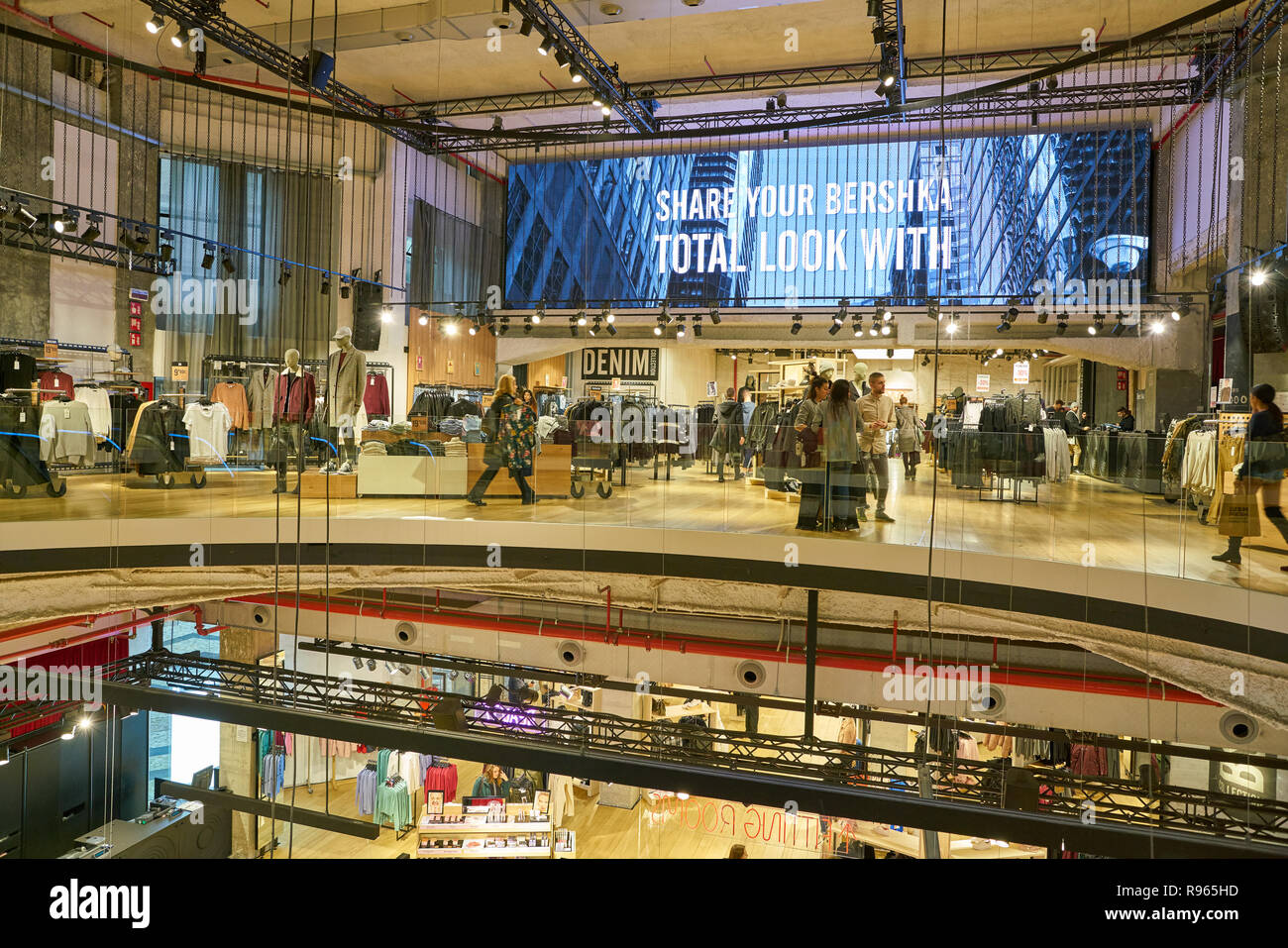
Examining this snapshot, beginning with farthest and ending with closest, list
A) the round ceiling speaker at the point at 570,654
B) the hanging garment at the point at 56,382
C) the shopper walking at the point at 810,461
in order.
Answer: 1. the hanging garment at the point at 56,382
2. the round ceiling speaker at the point at 570,654
3. the shopper walking at the point at 810,461

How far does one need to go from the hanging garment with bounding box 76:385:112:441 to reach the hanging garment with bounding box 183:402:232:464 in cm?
65

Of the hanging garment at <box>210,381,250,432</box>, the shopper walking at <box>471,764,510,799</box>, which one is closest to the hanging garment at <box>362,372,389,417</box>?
the hanging garment at <box>210,381,250,432</box>

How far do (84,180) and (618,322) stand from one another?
7.73m

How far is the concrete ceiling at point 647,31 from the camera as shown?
9211mm

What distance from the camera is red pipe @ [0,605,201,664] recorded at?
6383 millimetres

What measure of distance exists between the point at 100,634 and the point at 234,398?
3109 mm

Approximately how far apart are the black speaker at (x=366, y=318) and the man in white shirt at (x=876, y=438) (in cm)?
812

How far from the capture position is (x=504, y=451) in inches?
271

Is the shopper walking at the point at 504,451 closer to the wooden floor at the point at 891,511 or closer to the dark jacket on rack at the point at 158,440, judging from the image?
the wooden floor at the point at 891,511

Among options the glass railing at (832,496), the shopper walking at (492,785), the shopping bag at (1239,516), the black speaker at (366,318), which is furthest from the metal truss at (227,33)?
the shopping bag at (1239,516)

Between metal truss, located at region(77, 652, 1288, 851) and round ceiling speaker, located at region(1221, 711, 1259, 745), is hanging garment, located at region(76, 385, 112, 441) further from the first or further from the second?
round ceiling speaker, located at region(1221, 711, 1259, 745)

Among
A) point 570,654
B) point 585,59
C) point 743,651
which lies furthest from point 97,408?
point 743,651
